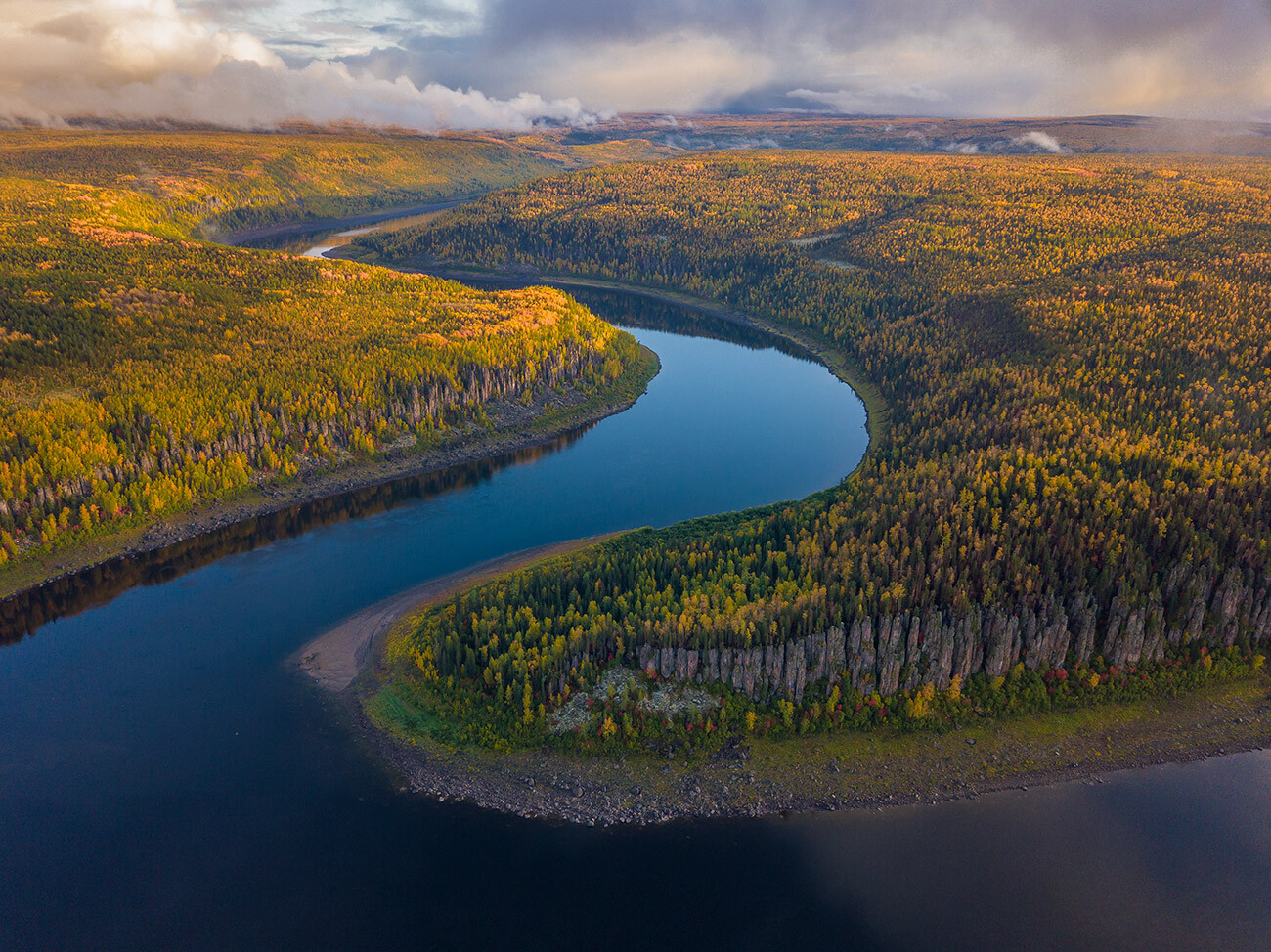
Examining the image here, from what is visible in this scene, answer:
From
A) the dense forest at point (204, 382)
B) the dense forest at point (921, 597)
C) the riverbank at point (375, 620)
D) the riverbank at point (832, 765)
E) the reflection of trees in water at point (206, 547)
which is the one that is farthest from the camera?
the dense forest at point (204, 382)

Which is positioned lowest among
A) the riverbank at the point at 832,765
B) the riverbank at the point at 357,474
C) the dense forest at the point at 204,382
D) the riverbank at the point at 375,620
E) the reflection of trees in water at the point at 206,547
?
the riverbank at the point at 832,765

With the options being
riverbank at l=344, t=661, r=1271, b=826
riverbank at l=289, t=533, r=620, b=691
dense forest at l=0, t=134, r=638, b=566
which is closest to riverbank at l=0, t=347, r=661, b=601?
dense forest at l=0, t=134, r=638, b=566

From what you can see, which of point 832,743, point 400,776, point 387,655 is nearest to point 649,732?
point 832,743

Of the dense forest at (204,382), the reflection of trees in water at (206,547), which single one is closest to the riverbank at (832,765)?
the reflection of trees in water at (206,547)

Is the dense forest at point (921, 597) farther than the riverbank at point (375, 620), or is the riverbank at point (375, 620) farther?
the riverbank at point (375, 620)

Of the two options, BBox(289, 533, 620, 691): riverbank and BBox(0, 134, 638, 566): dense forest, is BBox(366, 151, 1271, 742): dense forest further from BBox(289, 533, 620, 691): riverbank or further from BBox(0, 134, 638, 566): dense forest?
BBox(0, 134, 638, 566): dense forest

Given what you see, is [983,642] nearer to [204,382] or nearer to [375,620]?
[375,620]

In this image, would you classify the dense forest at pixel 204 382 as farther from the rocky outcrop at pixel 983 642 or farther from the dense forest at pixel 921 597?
the rocky outcrop at pixel 983 642
